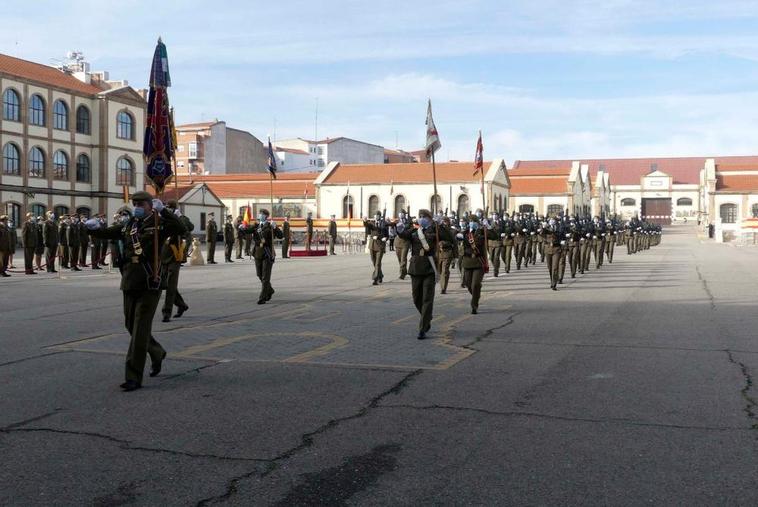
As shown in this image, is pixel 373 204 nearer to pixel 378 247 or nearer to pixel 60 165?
pixel 60 165

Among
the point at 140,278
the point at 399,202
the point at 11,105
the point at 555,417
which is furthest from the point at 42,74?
the point at 555,417

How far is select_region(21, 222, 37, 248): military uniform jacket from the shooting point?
2428cm

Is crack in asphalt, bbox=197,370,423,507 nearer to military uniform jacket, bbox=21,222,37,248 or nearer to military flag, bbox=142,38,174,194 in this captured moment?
military flag, bbox=142,38,174,194

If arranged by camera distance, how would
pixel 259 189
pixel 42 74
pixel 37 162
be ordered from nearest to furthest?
pixel 37 162 < pixel 42 74 < pixel 259 189

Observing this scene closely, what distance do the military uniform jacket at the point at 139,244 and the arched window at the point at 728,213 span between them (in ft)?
295

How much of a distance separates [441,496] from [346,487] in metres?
0.56

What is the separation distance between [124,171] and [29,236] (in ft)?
111

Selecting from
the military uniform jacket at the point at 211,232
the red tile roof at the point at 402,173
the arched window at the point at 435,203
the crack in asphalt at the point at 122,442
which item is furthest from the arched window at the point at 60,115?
the crack in asphalt at the point at 122,442

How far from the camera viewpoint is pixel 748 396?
729cm

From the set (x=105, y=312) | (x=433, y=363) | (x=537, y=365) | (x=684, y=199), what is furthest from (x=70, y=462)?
(x=684, y=199)

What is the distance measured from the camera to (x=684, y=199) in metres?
113

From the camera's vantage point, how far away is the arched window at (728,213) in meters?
89.0

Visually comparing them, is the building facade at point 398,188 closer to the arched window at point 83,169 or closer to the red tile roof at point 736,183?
the arched window at point 83,169

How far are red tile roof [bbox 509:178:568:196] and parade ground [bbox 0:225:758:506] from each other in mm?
71088
